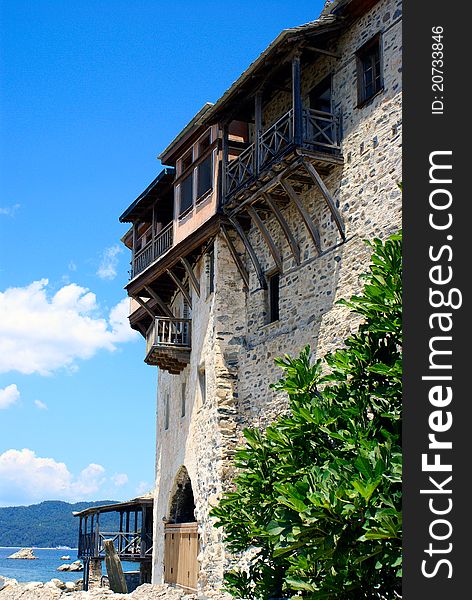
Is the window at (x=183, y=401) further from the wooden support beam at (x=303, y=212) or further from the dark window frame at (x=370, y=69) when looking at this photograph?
the dark window frame at (x=370, y=69)

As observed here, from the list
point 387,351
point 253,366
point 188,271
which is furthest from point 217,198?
point 387,351

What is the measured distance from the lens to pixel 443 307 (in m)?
7.21

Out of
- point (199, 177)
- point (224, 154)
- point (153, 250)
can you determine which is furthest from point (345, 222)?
point (153, 250)

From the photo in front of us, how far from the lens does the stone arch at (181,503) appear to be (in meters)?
26.3

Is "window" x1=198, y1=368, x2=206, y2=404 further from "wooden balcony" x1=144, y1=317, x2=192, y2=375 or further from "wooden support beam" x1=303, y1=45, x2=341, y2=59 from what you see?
"wooden support beam" x1=303, y1=45, x2=341, y2=59

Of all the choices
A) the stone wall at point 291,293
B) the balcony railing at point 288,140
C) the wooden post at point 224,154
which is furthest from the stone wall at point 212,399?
the balcony railing at point 288,140

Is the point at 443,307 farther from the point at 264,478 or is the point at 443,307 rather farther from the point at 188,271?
→ the point at 188,271

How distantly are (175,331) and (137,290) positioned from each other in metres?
2.99

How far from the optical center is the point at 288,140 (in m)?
18.5

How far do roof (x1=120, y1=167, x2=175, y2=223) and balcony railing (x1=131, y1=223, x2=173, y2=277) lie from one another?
1597mm

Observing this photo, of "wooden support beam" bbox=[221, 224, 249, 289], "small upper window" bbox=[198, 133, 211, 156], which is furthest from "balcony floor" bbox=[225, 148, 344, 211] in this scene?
"small upper window" bbox=[198, 133, 211, 156]

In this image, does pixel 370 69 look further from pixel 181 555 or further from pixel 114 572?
pixel 114 572

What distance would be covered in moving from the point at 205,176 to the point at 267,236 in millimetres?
4081

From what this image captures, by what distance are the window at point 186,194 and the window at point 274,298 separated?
437cm
